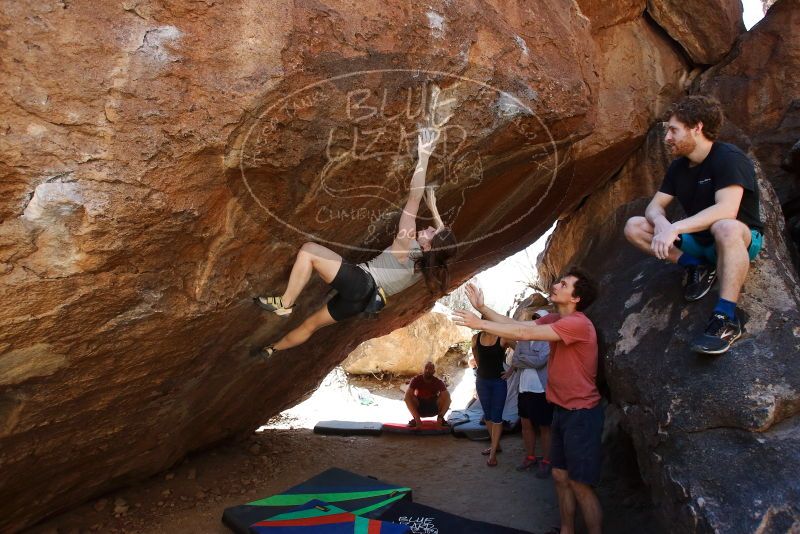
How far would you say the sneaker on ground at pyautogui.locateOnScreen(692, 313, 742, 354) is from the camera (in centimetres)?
305

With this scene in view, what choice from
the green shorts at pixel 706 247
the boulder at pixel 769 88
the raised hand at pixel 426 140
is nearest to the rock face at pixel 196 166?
the raised hand at pixel 426 140

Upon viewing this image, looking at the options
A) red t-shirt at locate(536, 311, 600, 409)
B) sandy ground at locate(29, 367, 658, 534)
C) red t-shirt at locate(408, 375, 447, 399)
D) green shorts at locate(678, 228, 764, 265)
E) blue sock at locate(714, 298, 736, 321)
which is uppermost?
green shorts at locate(678, 228, 764, 265)

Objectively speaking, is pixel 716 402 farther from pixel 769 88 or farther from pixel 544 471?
pixel 769 88

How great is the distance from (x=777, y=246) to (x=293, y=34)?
311 cm

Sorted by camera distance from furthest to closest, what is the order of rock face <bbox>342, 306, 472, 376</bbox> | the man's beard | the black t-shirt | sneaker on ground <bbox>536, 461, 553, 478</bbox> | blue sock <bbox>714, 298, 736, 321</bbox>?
rock face <bbox>342, 306, 472, 376</bbox> < sneaker on ground <bbox>536, 461, 553, 478</bbox> < the man's beard < the black t-shirt < blue sock <bbox>714, 298, 736, 321</bbox>

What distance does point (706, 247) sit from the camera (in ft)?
11.0

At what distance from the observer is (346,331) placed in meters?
5.88

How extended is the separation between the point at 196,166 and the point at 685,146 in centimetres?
249

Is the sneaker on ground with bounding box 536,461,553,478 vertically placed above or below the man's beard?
below

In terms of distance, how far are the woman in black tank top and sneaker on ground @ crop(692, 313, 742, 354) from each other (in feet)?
8.14

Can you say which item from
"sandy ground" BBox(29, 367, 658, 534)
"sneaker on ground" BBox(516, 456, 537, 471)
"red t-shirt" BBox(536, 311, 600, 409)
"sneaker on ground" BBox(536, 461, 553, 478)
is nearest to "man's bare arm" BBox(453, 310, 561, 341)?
"red t-shirt" BBox(536, 311, 600, 409)

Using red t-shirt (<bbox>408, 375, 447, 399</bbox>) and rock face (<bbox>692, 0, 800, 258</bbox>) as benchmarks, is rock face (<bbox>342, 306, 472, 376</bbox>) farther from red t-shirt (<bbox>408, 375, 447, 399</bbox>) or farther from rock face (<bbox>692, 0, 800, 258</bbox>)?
rock face (<bbox>692, 0, 800, 258</bbox>)

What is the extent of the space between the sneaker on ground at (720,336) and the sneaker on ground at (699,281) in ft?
1.37

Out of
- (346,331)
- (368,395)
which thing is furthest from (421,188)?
(368,395)
